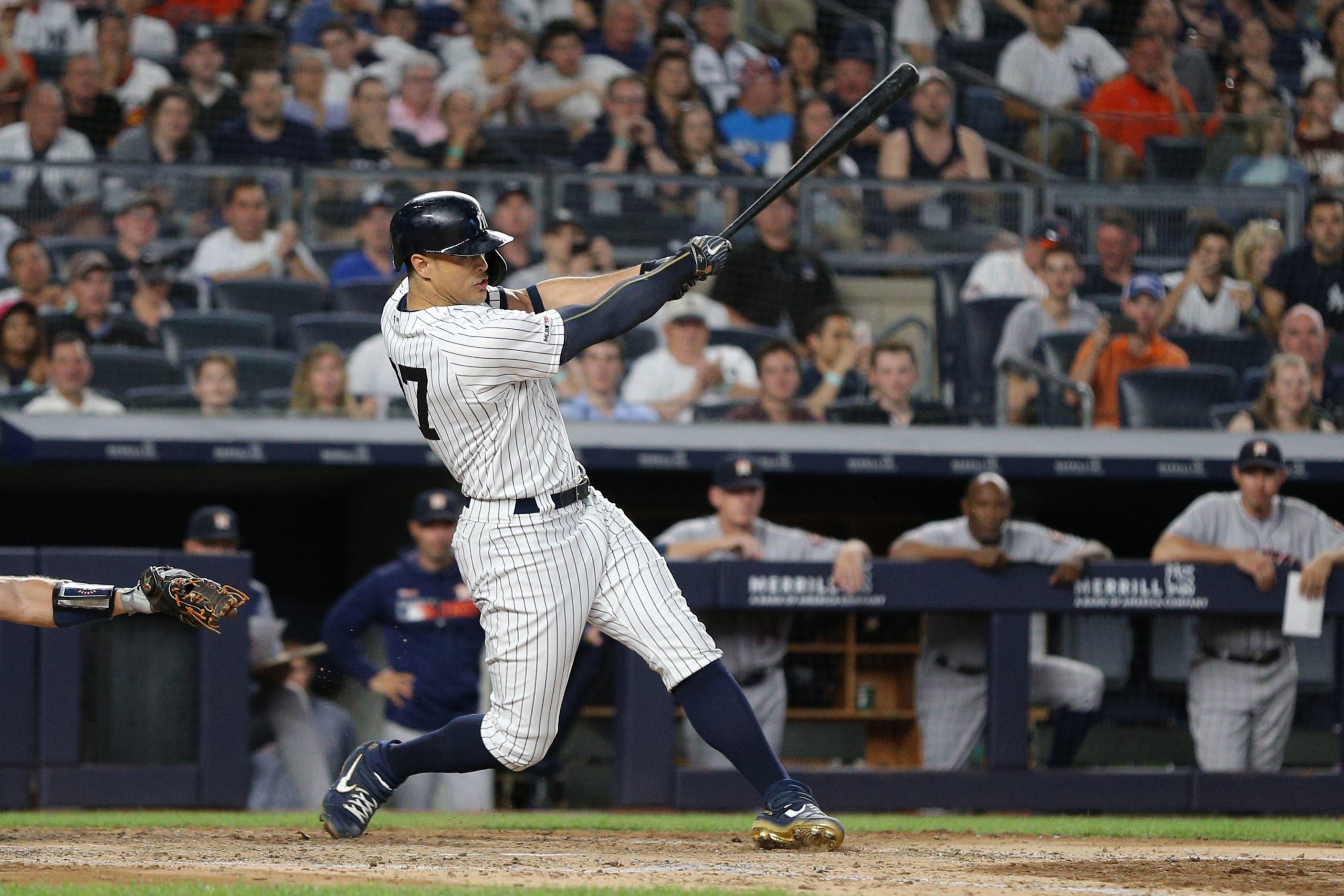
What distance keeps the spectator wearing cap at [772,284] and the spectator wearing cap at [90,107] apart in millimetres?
3202

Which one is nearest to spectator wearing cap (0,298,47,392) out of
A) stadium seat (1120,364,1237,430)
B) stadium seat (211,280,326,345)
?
stadium seat (211,280,326,345)

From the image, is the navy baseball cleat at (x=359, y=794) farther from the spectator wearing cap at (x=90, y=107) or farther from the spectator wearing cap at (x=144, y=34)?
the spectator wearing cap at (x=144, y=34)

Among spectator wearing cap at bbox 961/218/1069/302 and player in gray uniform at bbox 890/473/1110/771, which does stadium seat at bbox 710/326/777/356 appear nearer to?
spectator wearing cap at bbox 961/218/1069/302

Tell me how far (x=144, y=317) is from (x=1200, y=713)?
185 inches

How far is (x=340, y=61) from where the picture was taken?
9.45 m

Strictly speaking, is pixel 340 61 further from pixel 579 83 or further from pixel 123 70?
pixel 579 83

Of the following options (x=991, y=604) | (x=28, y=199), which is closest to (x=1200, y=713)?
(x=991, y=604)

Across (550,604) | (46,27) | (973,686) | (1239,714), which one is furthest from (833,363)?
(46,27)

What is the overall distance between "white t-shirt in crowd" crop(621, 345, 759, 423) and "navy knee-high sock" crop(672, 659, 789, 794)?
354 cm

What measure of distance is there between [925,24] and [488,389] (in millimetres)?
7522

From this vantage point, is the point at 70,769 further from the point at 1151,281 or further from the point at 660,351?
the point at 1151,281

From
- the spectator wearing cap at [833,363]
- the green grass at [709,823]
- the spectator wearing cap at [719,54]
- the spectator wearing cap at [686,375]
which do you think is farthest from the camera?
the spectator wearing cap at [719,54]

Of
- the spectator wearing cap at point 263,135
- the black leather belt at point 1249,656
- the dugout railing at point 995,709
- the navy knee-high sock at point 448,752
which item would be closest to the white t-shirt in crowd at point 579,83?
the spectator wearing cap at point 263,135

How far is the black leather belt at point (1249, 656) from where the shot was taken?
20.5ft
